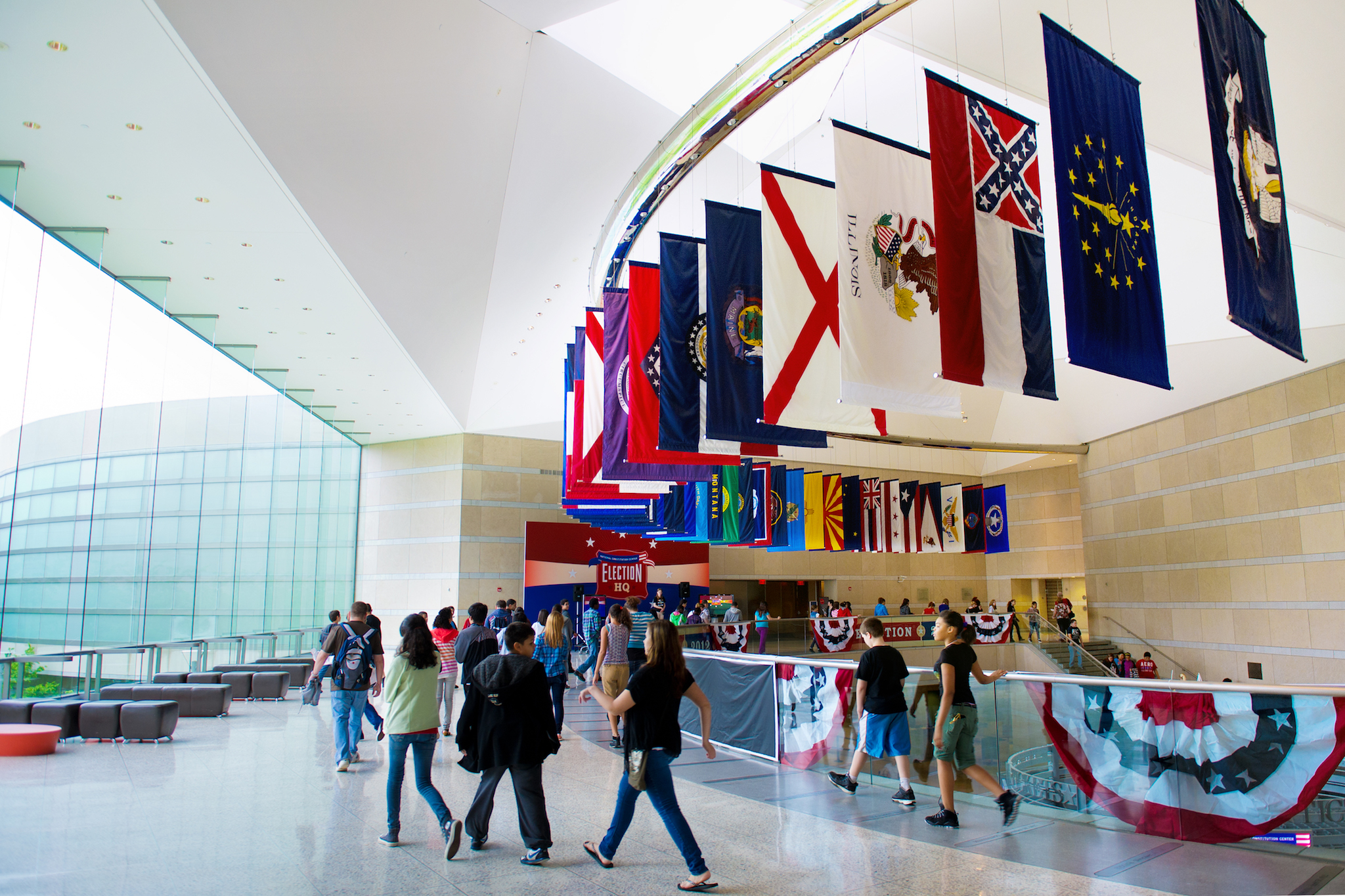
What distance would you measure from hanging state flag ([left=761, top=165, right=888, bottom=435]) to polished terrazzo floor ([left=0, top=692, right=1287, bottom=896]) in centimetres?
379

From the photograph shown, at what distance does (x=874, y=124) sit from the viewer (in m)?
13.7

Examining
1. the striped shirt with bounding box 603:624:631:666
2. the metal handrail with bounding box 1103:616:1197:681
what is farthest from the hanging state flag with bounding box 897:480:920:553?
the striped shirt with bounding box 603:624:631:666

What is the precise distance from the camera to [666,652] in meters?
4.99

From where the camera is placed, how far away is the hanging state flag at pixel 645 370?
10.8 m

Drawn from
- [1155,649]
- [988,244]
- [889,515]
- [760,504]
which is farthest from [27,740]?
[1155,649]

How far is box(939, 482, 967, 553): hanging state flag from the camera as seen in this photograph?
2398cm

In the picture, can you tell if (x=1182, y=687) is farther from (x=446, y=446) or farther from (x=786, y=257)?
(x=446, y=446)

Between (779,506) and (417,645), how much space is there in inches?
663

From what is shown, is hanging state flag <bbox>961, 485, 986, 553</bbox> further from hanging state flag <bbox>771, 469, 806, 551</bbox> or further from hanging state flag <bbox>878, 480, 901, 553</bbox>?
hanging state flag <bbox>771, 469, 806, 551</bbox>

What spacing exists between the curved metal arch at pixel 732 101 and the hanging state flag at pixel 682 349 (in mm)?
2341

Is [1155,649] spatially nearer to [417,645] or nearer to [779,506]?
[779,506]

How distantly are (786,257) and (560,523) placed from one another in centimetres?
1891

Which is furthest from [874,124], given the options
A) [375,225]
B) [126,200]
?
[126,200]

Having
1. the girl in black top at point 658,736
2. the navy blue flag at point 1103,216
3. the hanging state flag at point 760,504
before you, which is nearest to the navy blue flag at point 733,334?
the navy blue flag at point 1103,216
